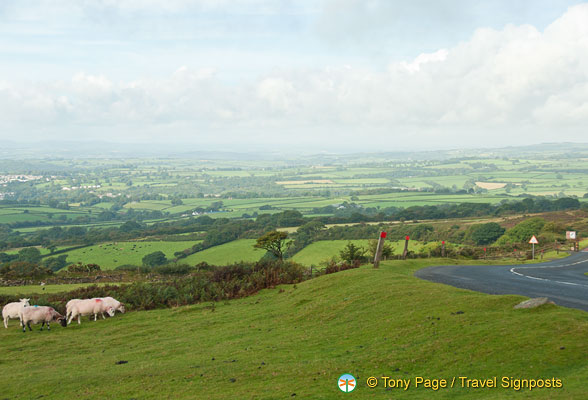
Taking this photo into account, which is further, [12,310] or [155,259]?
[155,259]

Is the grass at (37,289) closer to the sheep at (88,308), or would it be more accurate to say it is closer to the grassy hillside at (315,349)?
the sheep at (88,308)

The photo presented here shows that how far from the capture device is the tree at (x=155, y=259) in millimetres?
→ 69562

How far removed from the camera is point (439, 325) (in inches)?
476

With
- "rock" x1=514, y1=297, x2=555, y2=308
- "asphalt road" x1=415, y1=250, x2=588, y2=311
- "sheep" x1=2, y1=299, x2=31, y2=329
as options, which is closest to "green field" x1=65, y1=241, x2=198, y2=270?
"sheep" x1=2, y1=299, x2=31, y2=329

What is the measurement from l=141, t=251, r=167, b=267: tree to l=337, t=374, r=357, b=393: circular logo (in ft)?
208

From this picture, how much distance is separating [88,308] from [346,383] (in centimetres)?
1315

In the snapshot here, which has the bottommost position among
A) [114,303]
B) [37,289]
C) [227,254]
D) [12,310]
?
[227,254]

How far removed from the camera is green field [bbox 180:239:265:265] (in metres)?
67.4

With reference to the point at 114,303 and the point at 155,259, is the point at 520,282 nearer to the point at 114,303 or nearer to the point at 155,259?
the point at 114,303

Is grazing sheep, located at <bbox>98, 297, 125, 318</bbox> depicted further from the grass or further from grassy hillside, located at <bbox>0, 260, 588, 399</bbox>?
the grass

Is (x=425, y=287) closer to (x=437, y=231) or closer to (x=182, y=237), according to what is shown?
(x=437, y=231)

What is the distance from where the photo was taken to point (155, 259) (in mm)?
70562

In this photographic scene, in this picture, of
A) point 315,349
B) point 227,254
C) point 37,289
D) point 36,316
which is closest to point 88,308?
point 36,316

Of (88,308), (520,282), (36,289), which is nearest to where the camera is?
(88,308)
